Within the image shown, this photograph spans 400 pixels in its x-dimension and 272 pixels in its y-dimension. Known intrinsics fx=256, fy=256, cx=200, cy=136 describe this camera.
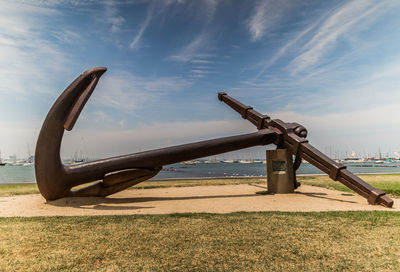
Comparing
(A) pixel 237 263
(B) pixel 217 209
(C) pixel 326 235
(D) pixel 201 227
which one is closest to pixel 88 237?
(D) pixel 201 227

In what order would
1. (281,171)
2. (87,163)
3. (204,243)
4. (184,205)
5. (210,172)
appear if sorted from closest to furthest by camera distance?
(204,243), (184,205), (87,163), (281,171), (210,172)

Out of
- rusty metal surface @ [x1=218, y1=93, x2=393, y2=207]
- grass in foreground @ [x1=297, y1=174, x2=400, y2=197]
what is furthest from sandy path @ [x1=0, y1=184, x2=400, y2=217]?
grass in foreground @ [x1=297, y1=174, x2=400, y2=197]

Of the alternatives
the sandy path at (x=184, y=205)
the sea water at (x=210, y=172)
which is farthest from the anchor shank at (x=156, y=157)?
the sea water at (x=210, y=172)

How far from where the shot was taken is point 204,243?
4.21 metres

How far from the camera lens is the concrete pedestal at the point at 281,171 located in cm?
1027

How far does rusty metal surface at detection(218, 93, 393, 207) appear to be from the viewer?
784 cm

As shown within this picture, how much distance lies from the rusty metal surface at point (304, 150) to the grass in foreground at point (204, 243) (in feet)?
6.24

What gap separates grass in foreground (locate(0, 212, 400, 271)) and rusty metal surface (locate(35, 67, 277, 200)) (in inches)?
83.3

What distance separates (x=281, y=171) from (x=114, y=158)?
6.50m

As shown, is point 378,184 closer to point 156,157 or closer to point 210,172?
point 156,157

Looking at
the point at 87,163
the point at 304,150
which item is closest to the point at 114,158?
the point at 87,163

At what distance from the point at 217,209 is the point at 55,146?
532 centimetres

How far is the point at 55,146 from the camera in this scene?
25.9 ft

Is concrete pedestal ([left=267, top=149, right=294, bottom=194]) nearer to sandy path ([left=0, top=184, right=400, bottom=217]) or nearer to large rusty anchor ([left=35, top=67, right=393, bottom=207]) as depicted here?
large rusty anchor ([left=35, top=67, right=393, bottom=207])
